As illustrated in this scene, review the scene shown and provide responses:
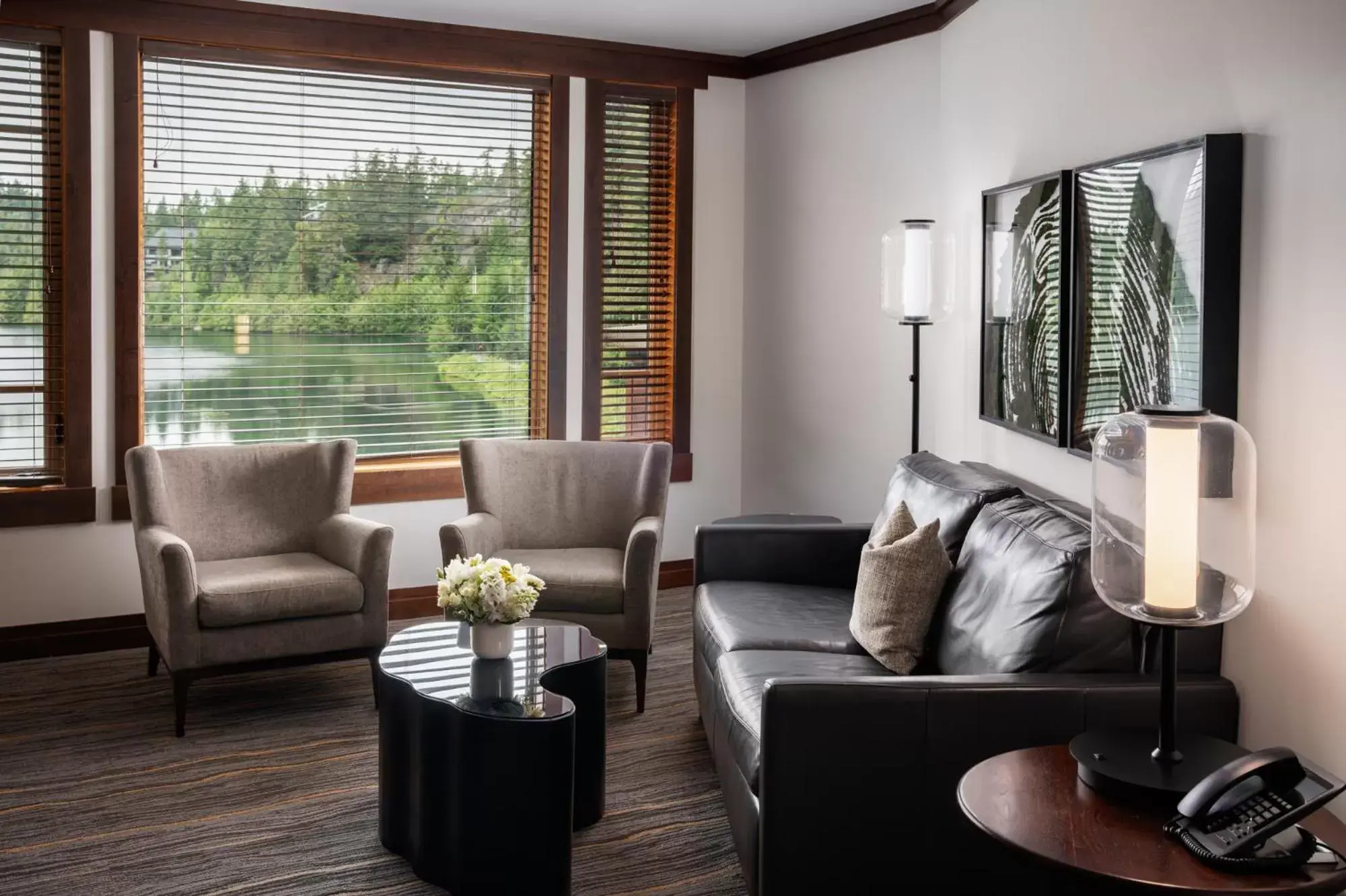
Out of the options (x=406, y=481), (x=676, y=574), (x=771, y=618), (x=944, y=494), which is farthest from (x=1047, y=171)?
(x=406, y=481)

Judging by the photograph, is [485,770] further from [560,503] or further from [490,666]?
[560,503]

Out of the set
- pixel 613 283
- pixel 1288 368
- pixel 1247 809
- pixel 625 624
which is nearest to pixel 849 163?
pixel 613 283

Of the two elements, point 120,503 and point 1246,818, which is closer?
point 1246,818

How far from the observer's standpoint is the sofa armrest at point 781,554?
418 centimetres

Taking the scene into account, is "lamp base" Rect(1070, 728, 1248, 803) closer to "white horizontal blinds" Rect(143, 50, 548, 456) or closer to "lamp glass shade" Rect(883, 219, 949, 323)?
"lamp glass shade" Rect(883, 219, 949, 323)

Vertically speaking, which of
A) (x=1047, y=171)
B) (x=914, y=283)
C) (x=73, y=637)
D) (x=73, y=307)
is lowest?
(x=73, y=637)

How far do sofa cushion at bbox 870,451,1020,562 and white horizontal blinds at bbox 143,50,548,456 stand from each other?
6.88 feet

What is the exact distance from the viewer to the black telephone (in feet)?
5.83

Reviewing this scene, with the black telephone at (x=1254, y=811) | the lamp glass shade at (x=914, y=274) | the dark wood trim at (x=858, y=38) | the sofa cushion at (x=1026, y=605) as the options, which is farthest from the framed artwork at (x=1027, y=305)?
the black telephone at (x=1254, y=811)

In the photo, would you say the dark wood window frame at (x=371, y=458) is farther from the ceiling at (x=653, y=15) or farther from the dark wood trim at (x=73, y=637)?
the dark wood trim at (x=73, y=637)

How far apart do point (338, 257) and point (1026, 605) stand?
11.5 ft

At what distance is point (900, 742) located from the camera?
250cm

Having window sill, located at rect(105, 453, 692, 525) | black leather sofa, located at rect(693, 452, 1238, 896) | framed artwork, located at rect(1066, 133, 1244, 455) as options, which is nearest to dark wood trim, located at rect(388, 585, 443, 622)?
window sill, located at rect(105, 453, 692, 525)

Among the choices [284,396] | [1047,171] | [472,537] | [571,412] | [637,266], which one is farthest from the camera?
[637,266]
